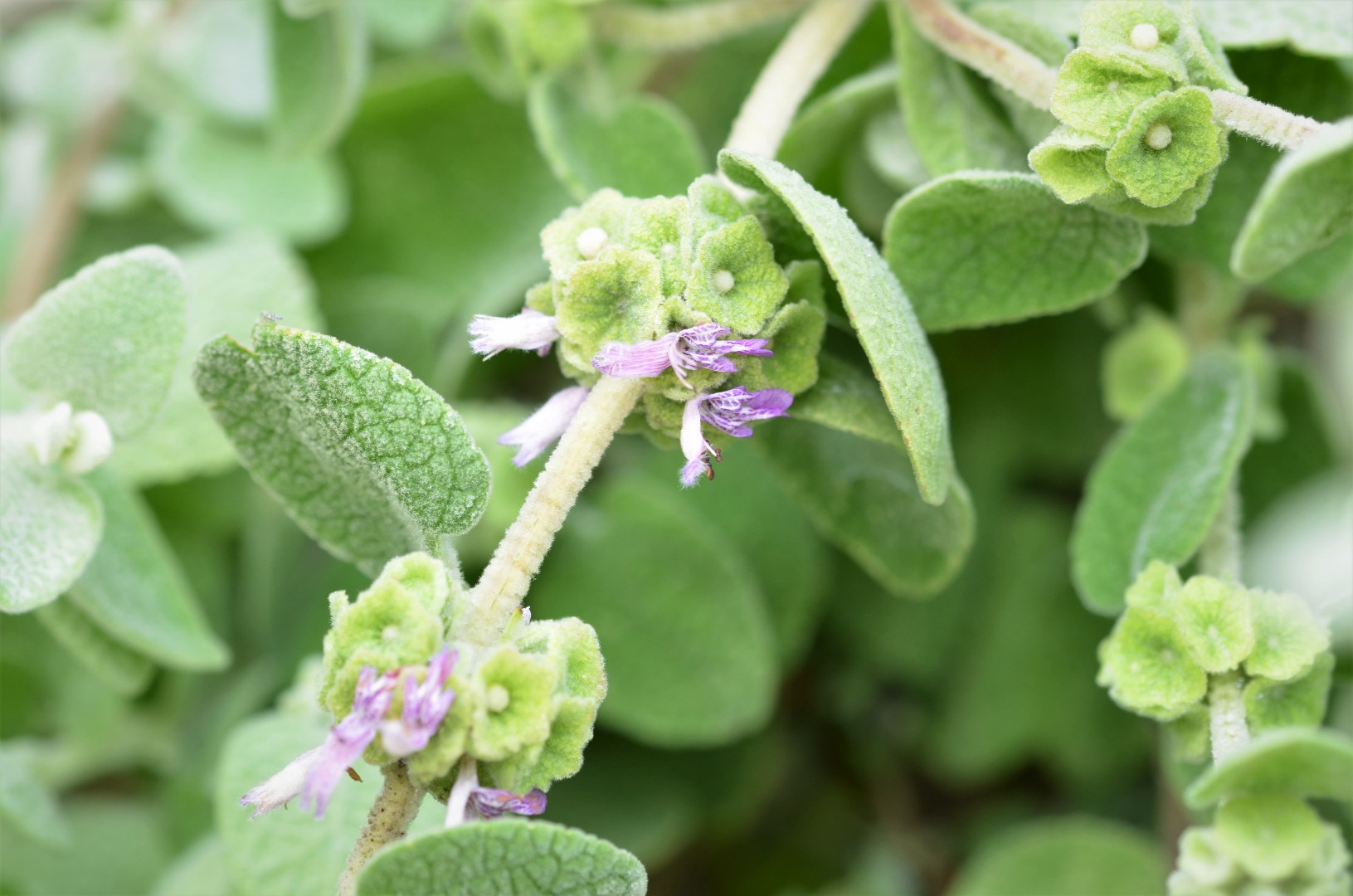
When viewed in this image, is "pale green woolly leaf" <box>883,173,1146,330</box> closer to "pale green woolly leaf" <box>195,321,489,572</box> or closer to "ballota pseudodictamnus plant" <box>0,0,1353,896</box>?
"ballota pseudodictamnus plant" <box>0,0,1353,896</box>

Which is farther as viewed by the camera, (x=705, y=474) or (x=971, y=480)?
(x=971, y=480)

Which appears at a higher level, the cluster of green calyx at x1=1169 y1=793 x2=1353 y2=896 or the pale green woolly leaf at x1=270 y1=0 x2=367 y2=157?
the pale green woolly leaf at x1=270 y1=0 x2=367 y2=157

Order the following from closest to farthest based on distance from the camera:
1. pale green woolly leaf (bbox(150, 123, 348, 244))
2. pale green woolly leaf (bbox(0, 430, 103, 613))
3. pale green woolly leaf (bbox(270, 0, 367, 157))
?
1. pale green woolly leaf (bbox(0, 430, 103, 613))
2. pale green woolly leaf (bbox(270, 0, 367, 157))
3. pale green woolly leaf (bbox(150, 123, 348, 244))

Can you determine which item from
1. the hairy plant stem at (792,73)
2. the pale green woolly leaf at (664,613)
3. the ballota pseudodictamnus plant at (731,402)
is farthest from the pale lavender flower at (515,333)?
the pale green woolly leaf at (664,613)

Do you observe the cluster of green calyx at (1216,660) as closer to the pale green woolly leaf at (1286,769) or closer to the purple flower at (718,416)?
the pale green woolly leaf at (1286,769)

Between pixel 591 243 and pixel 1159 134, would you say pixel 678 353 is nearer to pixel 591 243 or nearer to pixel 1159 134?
pixel 591 243

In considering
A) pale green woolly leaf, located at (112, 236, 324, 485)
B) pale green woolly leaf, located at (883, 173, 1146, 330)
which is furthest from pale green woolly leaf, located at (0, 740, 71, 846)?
pale green woolly leaf, located at (883, 173, 1146, 330)

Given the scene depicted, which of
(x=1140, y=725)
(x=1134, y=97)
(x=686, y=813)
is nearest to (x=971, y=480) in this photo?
(x=1140, y=725)

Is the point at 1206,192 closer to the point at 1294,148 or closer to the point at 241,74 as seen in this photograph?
the point at 1294,148
